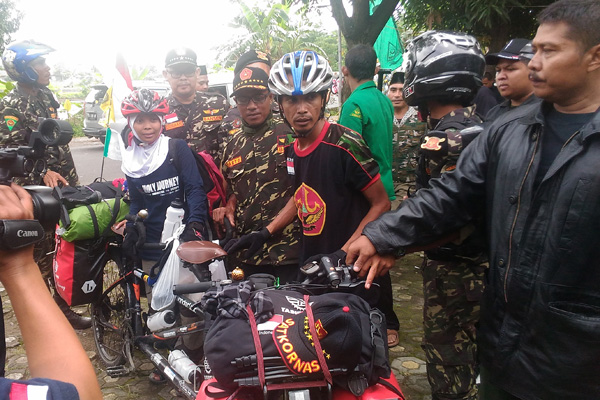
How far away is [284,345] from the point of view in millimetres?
1483

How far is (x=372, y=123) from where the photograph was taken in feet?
13.4

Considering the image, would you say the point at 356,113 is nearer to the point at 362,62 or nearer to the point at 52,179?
the point at 362,62

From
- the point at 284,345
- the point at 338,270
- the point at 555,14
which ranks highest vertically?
the point at 555,14

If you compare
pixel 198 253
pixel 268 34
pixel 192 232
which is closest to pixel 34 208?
pixel 198 253

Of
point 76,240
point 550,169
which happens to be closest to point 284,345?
point 550,169

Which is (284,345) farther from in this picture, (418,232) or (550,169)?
(550,169)

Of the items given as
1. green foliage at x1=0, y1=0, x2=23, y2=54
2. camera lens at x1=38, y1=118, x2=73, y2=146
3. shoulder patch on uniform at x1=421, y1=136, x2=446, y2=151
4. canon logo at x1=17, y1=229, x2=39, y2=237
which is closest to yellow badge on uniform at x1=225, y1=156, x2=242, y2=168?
camera lens at x1=38, y1=118, x2=73, y2=146

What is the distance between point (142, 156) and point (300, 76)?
160cm

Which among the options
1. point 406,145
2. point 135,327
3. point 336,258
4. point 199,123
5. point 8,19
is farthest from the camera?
point 8,19

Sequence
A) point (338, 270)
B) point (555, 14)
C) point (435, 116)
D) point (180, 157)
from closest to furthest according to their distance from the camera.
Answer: point (555, 14), point (338, 270), point (435, 116), point (180, 157)

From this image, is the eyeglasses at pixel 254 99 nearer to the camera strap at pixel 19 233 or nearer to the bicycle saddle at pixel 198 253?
the bicycle saddle at pixel 198 253

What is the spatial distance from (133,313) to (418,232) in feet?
8.76

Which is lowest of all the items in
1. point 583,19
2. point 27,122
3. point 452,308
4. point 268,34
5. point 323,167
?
point 452,308

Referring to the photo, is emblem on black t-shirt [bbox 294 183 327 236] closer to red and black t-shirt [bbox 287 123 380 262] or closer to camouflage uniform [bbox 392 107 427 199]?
red and black t-shirt [bbox 287 123 380 262]
